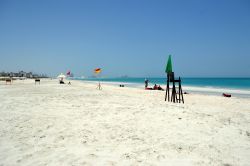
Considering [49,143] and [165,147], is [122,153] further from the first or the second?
[49,143]

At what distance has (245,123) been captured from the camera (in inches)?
336

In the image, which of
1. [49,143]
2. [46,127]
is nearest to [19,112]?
[46,127]

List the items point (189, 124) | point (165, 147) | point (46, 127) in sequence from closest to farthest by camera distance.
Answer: point (165, 147), point (46, 127), point (189, 124)

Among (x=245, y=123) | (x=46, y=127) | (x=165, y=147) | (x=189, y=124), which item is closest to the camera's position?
(x=165, y=147)

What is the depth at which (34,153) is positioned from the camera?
4.91 metres

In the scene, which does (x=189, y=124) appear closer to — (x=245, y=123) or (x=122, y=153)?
(x=245, y=123)

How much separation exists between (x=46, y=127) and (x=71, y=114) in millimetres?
1909

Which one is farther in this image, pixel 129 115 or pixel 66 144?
pixel 129 115

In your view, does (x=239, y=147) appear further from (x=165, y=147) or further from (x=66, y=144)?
(x=66, y=144)

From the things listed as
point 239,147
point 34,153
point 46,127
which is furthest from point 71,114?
point 239,147

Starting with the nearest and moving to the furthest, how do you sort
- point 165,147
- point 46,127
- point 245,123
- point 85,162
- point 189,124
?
point 85,162, point 165,147, point 46,127, point 189,124, point 245,123

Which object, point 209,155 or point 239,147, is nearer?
point 209,155

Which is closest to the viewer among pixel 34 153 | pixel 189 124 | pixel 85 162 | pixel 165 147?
pixel 85 162

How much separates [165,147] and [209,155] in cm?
103
